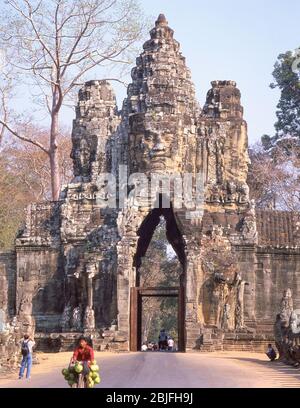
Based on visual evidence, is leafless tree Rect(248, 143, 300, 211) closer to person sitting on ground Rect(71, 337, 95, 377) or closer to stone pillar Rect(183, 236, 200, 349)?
stone pillar Rect(183, 236, 200, 349)

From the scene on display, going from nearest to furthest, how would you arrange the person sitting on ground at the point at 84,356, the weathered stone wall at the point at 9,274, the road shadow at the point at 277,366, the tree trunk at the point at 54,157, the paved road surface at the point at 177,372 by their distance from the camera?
the person sitting on ground at the point at 84,356, the paved road surface at the point at 177,372, the road shadow at the point at 277,366, the weathered stone wall at the point at 9,274, the tree trunk at the point at 54,157

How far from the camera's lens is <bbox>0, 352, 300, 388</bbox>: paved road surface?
18.2m

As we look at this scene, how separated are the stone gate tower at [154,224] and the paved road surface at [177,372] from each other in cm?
369

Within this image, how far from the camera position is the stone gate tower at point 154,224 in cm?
3309

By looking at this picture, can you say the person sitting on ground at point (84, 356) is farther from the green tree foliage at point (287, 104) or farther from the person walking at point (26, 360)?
the green tree foliage at point (287, 104)

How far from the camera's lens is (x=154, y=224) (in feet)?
125

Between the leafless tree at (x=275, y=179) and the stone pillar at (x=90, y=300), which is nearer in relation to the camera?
the stone pillar at (x=90, y=300)

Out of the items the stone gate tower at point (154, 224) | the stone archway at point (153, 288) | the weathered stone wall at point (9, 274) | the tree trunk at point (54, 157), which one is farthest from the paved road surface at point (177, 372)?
the tree trunk at point (54, 157)

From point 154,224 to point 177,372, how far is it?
665 inches

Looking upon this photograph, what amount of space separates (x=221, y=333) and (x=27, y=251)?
25.8ft

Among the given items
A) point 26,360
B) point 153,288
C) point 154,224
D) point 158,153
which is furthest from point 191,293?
point 26,360

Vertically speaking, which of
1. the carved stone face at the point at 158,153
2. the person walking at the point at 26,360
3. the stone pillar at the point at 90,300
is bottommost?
the person walking at the point at 26,360

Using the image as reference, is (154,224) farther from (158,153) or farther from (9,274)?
(9,274)
